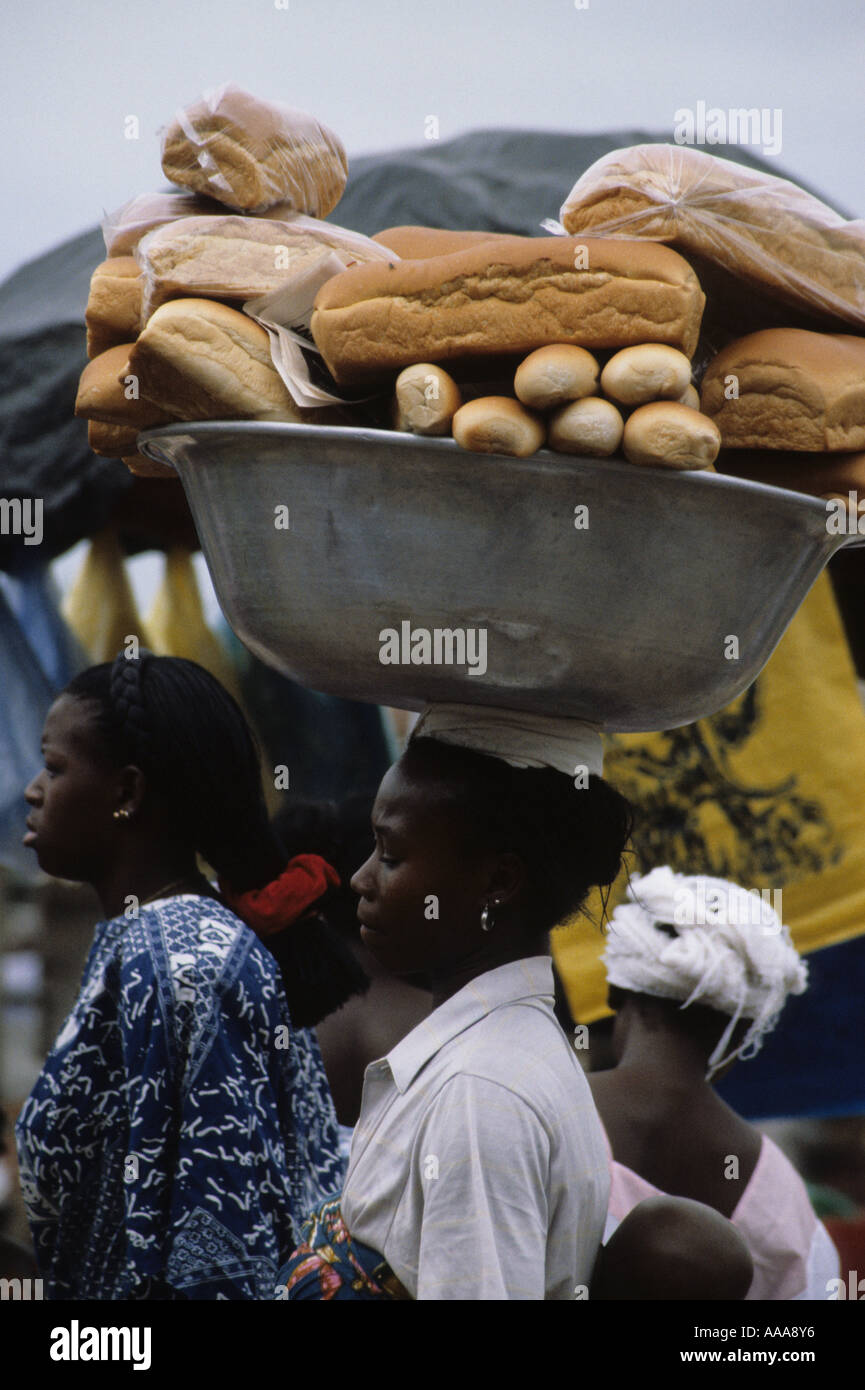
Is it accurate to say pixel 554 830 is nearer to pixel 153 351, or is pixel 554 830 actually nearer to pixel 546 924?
pixel 546 924

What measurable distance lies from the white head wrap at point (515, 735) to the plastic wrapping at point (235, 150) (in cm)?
68

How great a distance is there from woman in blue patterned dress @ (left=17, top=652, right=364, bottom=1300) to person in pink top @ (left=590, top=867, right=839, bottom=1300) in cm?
66

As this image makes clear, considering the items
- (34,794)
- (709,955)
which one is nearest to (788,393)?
(34,794)

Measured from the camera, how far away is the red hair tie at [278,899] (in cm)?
260

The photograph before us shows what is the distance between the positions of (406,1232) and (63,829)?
1.04 metres

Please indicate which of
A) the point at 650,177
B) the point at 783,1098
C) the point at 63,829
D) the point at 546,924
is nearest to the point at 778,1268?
the point at 783,1098

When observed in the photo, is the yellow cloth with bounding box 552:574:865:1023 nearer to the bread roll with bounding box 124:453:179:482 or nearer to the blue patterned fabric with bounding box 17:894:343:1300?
the blue patterned fabric with bounding box 17:894:343:1300

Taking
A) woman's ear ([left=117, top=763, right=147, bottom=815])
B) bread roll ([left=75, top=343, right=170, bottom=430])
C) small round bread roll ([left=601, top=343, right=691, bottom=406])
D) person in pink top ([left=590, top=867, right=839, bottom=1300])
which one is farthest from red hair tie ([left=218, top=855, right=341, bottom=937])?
small round bread roll ([left=601, top=343, right=691, bottom=406])

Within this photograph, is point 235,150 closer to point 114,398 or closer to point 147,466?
point 114,398

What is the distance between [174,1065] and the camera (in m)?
2.03

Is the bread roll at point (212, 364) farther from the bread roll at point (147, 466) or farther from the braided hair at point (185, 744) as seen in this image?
the braided hair at point (185, 744)

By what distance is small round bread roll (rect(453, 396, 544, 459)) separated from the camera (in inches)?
51.8

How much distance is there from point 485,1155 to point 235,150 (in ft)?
3.99

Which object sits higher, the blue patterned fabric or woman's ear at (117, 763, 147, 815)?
woman's ear at (117, 763, 147, 815)
